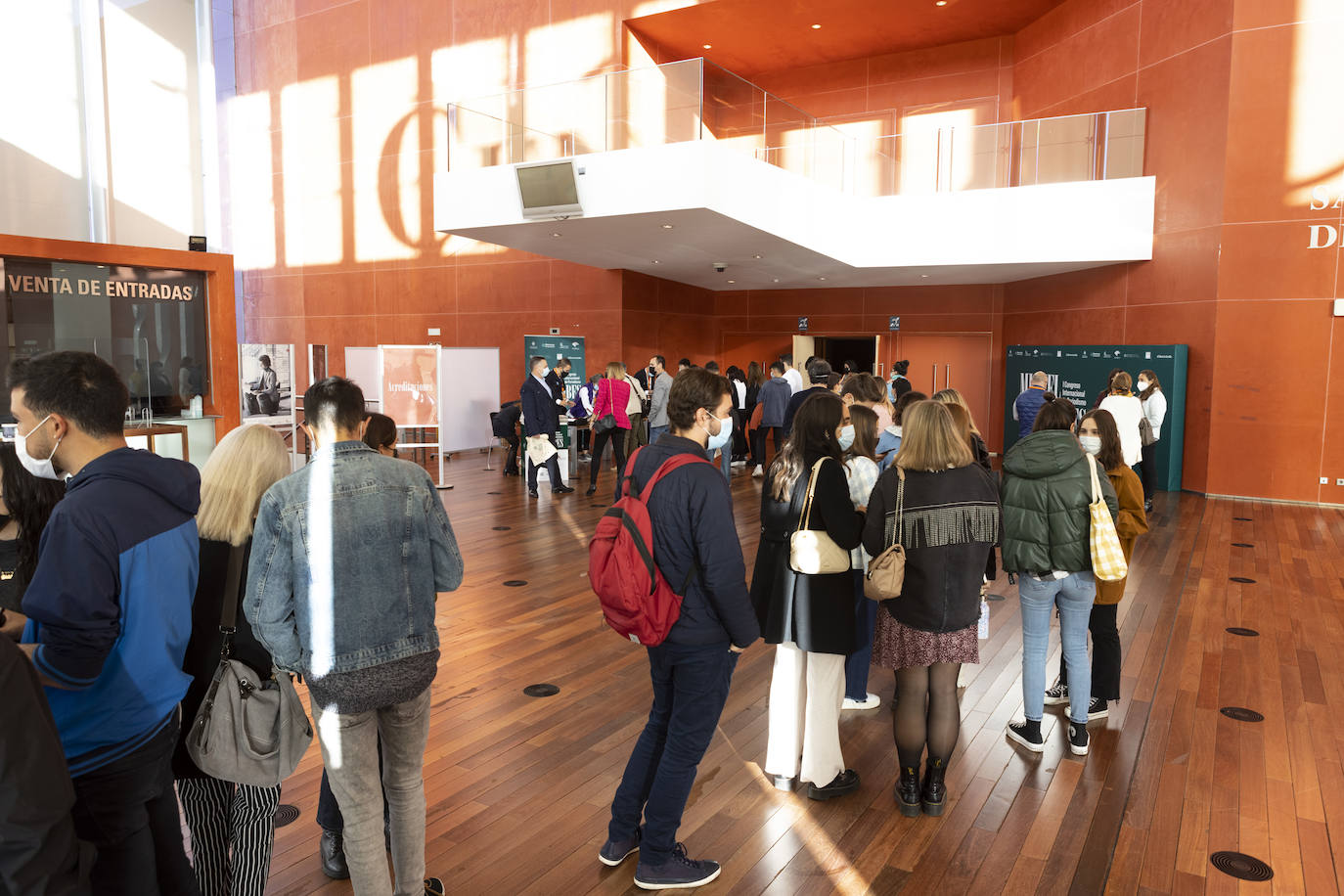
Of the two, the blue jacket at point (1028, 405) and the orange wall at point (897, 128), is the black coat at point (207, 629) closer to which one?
→ the blue jacket at point (1028, 405)

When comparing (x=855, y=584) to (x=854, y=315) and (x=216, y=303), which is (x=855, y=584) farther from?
(x=854, y=315)

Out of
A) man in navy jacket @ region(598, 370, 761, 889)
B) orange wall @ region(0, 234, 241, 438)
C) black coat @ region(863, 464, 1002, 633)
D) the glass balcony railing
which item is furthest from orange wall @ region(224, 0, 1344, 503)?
man in navy jacket @ region(598, 370, 761, 889)

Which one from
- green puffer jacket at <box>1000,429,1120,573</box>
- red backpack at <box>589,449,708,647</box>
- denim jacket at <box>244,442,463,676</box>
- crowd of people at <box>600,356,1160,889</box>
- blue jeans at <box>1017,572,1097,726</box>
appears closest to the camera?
denim jacket at <box>244,442,463,676</box>

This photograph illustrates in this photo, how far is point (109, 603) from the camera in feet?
5.80

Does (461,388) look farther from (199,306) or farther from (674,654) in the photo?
(674,654)

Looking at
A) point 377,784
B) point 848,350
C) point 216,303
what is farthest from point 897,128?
point 377,784

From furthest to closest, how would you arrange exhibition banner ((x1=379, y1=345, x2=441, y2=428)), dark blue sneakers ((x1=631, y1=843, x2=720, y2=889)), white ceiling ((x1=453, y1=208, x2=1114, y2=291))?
1. exhibition banner ((x1=379, y1=345, x2=441, y2=428))
2. white ceiling ((x1=453, y1=208, x2=1114, y2=291))
3. dark blue sneakers ((x1=631, y1=843, x2=720, y2=889))

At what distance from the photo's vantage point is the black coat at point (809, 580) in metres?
3.04

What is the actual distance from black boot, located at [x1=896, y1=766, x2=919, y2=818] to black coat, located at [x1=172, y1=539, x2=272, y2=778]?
2.39 m

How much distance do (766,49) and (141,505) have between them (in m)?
16.0

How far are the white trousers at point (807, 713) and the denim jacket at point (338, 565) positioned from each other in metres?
1.62

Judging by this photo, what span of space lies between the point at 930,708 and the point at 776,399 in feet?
26.2

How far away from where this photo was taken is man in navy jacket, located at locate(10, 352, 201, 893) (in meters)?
1.74

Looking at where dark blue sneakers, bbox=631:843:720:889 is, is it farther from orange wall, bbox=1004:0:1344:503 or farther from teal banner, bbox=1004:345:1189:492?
orange wall, bbox=1004:0:1344:503
